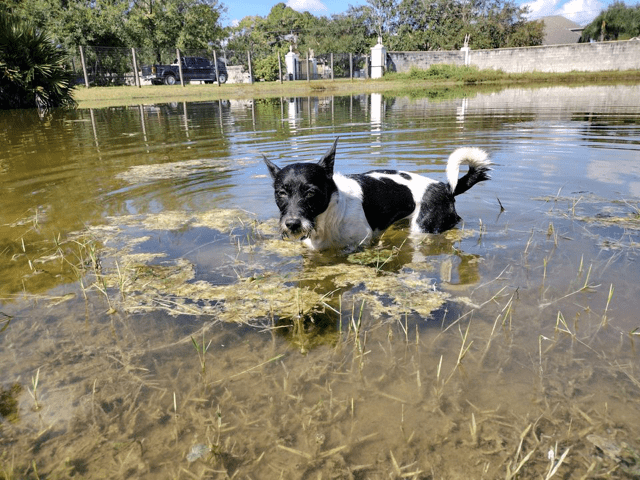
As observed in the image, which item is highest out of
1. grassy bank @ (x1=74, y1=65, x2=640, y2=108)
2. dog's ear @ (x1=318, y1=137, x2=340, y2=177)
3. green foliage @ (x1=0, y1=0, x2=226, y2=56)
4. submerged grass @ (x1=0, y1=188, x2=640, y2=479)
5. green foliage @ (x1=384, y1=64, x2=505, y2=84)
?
green foliage @ (x1=0, y1=0, x2=226, y2=56)

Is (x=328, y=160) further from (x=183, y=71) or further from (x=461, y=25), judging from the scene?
(x=461, y=25)

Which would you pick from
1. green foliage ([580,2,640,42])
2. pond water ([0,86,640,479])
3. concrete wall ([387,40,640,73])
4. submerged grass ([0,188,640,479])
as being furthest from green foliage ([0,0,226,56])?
green foliage ([580,2,640,42])

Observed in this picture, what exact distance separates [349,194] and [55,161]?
7.35 meters

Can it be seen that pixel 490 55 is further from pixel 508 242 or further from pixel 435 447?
pixel 435 447

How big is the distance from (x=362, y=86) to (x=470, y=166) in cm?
3499

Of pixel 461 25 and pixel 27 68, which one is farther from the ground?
pixel 461 25

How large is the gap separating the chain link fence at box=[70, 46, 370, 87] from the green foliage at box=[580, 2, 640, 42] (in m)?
36.5

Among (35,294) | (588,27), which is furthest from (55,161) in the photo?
(588,27)

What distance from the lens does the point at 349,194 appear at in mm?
4852

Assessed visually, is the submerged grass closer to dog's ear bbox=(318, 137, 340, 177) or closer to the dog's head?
the dog's head

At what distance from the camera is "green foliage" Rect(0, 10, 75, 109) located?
19062mm

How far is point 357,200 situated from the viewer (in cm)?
488

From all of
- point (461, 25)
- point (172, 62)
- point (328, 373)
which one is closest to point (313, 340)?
point (328, 373)

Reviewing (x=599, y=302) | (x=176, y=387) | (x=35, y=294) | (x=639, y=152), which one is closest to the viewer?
(x=176, y=387)
